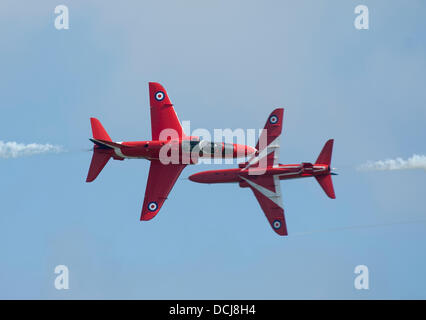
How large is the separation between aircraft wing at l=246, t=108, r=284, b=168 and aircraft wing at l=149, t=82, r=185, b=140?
207 inches

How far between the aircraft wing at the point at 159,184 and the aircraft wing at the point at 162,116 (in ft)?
6.50

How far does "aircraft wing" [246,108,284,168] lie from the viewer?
2111 inches

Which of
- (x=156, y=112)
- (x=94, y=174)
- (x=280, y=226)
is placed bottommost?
(x=280, y=226)

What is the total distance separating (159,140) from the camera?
54688mm

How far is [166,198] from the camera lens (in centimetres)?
5459

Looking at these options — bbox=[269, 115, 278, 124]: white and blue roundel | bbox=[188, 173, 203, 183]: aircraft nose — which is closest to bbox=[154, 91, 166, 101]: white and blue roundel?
bbox=[188, 173, 203, 183]: aircraft nose

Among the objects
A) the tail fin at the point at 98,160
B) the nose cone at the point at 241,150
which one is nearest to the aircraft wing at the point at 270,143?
the nose cone at the point at 241,150

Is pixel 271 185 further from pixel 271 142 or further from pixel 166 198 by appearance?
pixel 166 198

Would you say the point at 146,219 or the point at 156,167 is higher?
the point at 156,167

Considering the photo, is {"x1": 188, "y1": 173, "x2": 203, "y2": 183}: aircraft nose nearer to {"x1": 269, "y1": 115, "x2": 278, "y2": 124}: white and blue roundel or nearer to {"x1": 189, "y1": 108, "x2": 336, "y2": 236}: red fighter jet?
{"x1": 189, "y1": 108, "x2": 336, "y2": 236}: red fighter jet

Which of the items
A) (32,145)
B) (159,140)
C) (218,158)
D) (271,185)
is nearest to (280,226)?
(271,185)

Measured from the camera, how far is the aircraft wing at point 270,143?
176 ft

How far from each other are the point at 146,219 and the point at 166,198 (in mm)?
1910

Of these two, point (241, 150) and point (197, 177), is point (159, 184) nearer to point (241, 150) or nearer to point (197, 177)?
point (197, 177)
